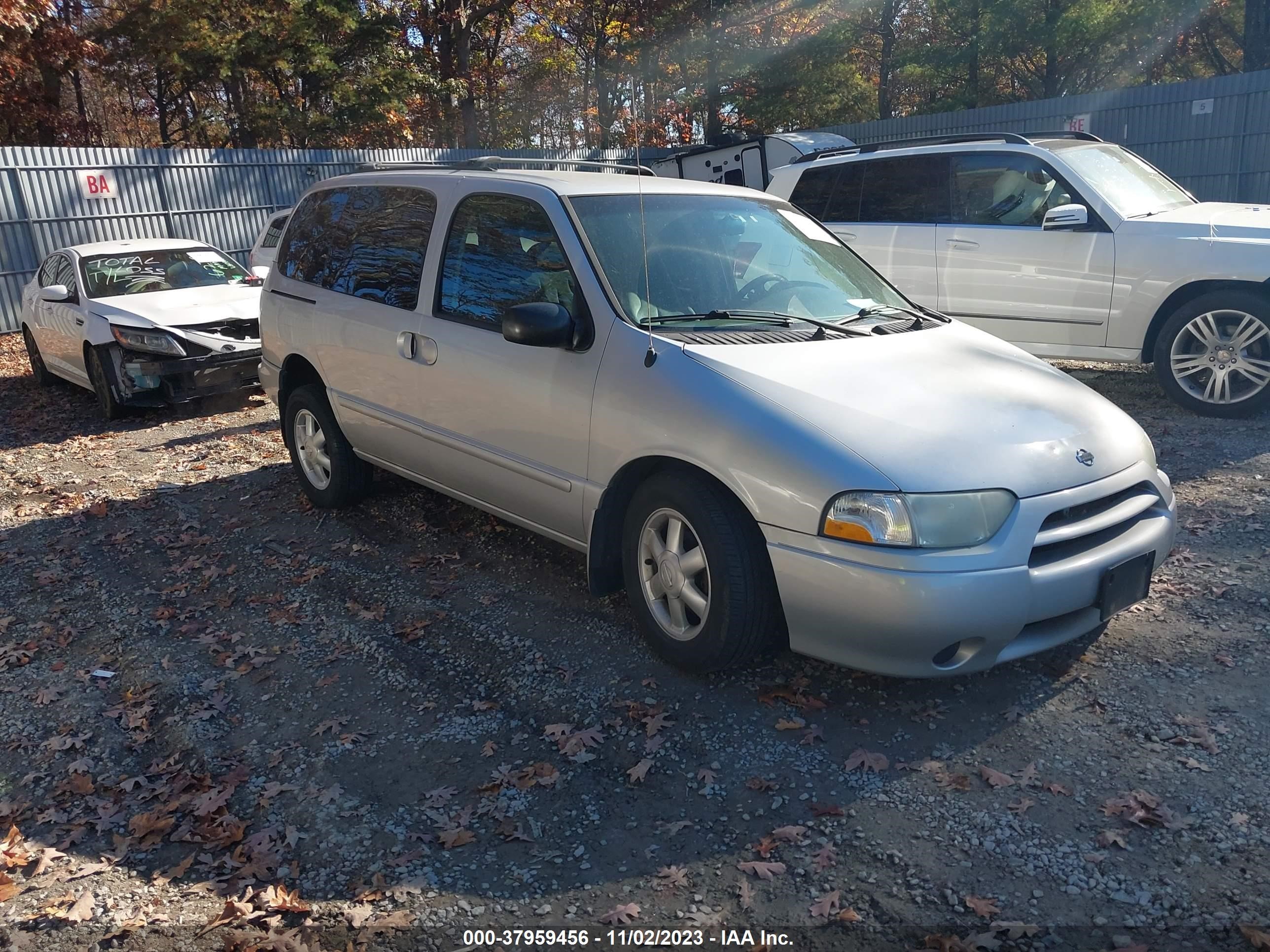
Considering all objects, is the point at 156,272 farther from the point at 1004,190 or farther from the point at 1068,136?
the point at 1068,136

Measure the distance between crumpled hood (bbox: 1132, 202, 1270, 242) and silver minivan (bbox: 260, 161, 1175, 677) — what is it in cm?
345

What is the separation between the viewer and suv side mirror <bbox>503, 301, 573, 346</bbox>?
4.05 metres

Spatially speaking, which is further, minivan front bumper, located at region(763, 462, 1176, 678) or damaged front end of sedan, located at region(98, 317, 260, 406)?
damaged front end of sedan, located at region(98, 317, 260, 406)

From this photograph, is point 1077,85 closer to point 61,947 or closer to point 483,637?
point 483,637

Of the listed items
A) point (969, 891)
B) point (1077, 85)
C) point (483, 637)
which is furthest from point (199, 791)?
point (1077, 85)

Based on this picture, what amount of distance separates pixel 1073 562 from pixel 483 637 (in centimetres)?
248

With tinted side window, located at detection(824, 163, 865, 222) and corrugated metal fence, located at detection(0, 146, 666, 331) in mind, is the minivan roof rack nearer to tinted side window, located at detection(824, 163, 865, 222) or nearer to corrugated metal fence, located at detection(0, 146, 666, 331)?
tinted side window, located at detection(824, 163, 865, 222)

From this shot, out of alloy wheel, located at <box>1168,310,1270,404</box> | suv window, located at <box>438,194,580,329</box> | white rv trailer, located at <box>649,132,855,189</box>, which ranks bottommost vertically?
alloy wheel, located at <box>1168,310,1270,404</box>

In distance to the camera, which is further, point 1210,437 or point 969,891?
point 1210,437

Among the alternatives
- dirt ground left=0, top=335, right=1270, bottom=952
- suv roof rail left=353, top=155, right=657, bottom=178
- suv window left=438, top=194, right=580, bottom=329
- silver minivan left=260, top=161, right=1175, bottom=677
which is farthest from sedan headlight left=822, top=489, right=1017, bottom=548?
suv roof rail left=353, top=155, right=657, bottom=178

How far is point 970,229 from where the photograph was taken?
27.1 feet

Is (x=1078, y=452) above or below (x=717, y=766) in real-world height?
above

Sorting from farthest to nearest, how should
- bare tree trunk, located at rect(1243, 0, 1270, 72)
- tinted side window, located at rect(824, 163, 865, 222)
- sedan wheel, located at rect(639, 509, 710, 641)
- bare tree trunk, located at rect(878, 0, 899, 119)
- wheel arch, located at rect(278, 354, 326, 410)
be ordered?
bare tree trunk, located at rect(878, 0, 899, 119)
bare tree trunk, located at rect(1243, 0, 1270, 72)
tinted side window, located at rect(824, 163, 865, 222)
wheel arch, located at rect(278, 354, 326, 410)
sedan wheel, located at rect(639, 509, 710, 641)

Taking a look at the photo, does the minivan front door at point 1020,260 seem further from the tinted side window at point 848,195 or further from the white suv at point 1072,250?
the tinted side window at point 848,195
